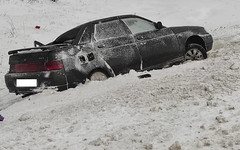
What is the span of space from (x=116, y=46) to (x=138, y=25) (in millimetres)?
968

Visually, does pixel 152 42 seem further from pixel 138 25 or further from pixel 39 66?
pixel 39 66

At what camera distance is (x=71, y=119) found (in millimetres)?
4848

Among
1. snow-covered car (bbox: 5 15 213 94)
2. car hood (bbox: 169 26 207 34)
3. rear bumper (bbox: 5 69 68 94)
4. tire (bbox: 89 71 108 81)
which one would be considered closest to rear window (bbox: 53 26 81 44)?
snow-covered car (bbox: 5 15 213 94)

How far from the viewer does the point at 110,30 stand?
7.26 meters

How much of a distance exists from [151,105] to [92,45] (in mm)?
2256

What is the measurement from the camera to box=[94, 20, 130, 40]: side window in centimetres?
710

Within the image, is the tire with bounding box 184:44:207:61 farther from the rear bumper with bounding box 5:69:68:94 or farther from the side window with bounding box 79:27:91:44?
the rear bumper with bounding box 5:69:68:94

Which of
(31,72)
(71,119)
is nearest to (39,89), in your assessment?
(31,72)

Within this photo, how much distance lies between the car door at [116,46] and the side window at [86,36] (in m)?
0.13

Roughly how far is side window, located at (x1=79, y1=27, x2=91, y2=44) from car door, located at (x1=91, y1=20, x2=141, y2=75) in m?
0.13

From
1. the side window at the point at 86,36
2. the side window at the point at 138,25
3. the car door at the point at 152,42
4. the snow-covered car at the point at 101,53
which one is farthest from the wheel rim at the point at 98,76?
the side window at the point at 138,25

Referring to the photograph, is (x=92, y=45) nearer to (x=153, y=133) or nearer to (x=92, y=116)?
(x=92, y=116)

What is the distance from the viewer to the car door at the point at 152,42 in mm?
7402

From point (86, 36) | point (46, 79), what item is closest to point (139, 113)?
point (46, 79)
